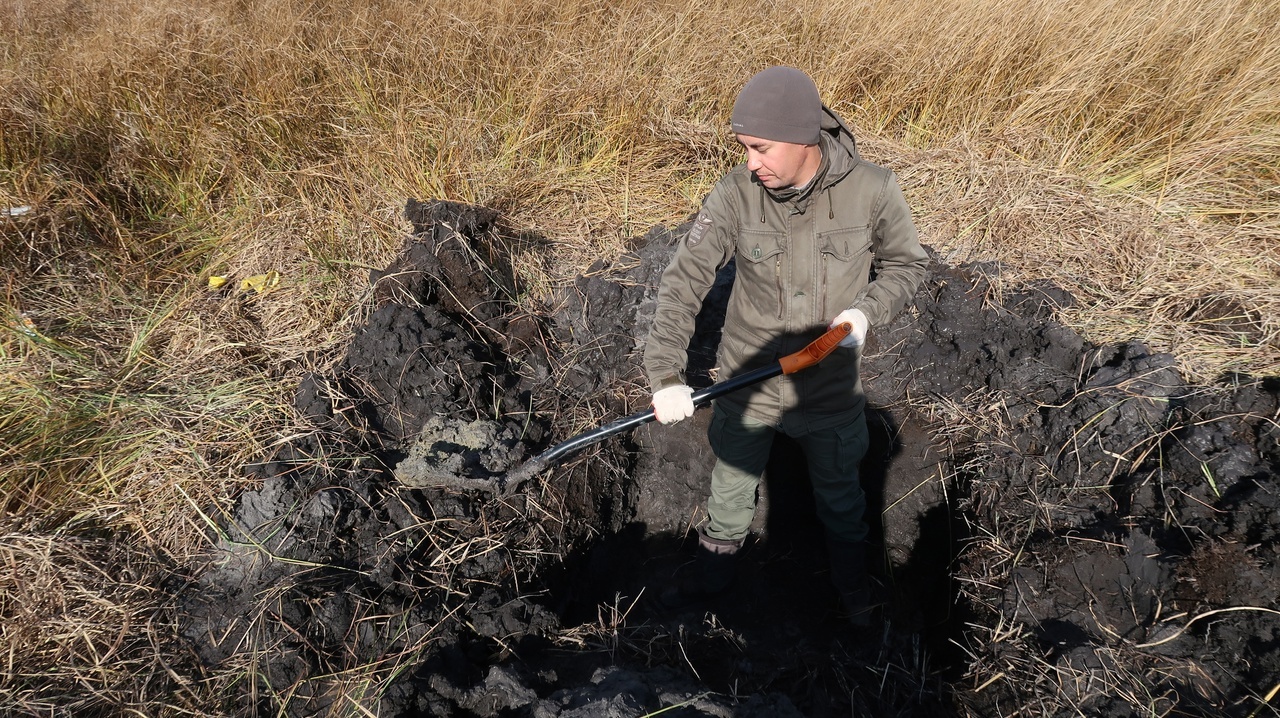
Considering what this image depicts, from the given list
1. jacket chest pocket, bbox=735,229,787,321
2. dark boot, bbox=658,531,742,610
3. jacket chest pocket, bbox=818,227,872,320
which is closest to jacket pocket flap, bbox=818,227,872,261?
jacket chest pocket, bbox=818,227,872,320

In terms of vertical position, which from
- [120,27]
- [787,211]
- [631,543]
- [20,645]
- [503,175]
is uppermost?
[120,27]

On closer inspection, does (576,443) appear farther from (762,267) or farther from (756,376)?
(762,267)

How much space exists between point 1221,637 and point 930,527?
109cm

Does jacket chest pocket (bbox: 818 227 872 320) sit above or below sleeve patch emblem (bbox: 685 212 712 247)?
below

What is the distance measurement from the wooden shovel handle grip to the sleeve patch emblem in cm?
48

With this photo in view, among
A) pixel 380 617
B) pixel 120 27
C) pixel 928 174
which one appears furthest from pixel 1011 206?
pixel 120 27

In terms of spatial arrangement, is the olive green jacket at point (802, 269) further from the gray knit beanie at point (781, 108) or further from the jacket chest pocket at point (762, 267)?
the gray knit beanie at point (781, 108)

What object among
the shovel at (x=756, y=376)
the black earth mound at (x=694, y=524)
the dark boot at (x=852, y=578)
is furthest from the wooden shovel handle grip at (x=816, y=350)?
the black earth mound at (x=694, y=524)

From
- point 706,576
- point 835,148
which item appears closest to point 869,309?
point 835,148

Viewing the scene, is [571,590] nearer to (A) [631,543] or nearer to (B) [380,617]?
(A) [631,543]

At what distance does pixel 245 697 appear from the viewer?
6.17 feet

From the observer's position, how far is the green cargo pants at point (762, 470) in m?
2.29

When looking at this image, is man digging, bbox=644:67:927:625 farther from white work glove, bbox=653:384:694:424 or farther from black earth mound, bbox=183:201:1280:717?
black earth mound, bbox=183:201:1280:717

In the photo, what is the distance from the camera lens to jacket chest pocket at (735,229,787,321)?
2.05m
